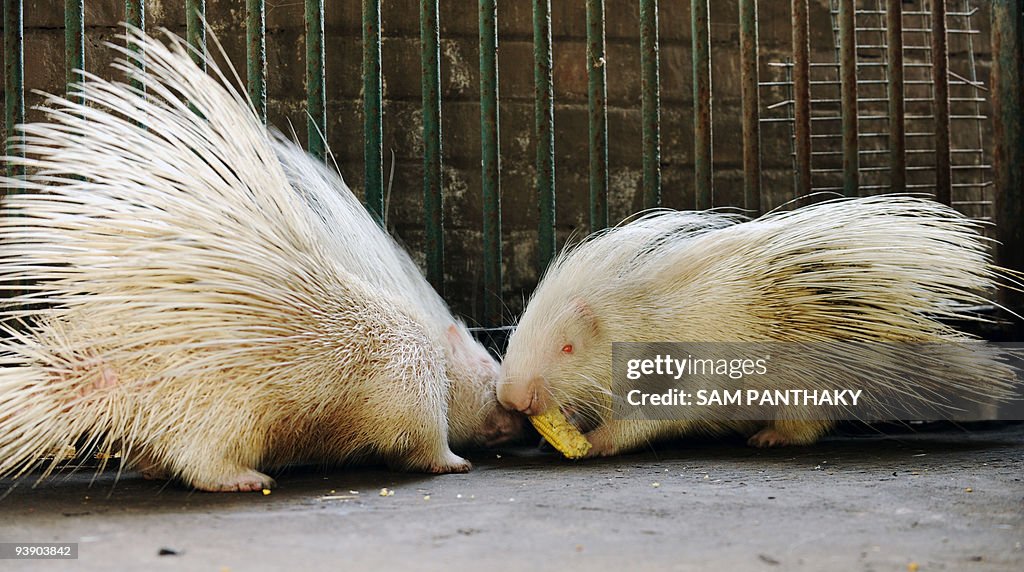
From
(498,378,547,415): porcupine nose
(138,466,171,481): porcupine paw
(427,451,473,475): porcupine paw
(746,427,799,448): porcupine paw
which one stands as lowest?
(746,427,799,448): porcupine paw

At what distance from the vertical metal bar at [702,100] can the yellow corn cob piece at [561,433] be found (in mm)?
1117

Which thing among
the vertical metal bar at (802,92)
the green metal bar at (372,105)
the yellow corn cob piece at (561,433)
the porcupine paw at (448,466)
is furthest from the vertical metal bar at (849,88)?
the porcupine paw at (448,466)

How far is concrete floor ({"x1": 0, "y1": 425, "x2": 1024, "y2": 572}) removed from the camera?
1.62 meters

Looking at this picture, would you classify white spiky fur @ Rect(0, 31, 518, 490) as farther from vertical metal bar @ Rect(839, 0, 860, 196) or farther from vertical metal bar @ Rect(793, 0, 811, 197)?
vertical metal bar @ Rect(839, 0, 860, 196)

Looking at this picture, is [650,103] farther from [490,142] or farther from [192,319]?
[192,319]

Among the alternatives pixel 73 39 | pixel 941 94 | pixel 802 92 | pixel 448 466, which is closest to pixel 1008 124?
pixel 941 94

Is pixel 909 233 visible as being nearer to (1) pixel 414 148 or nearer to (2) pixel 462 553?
(2) pixel 462 553

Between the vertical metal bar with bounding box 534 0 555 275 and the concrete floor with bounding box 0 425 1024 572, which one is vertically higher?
the vertical metal bar with bounding box 534 0 555 275

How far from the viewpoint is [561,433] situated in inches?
121

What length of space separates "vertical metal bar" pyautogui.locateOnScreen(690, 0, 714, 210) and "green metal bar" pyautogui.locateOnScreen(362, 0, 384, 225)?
4.01 ft

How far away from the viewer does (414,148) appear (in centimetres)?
628

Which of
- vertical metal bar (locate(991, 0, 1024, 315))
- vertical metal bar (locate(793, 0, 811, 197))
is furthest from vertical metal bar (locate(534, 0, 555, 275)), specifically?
vertical metal bar (locate(991, 0, 1024, 315))

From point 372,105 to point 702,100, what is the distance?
1.29 meters

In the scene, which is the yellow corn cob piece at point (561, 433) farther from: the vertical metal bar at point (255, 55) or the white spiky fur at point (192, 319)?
the vertical metal bar at point (255, 55)
